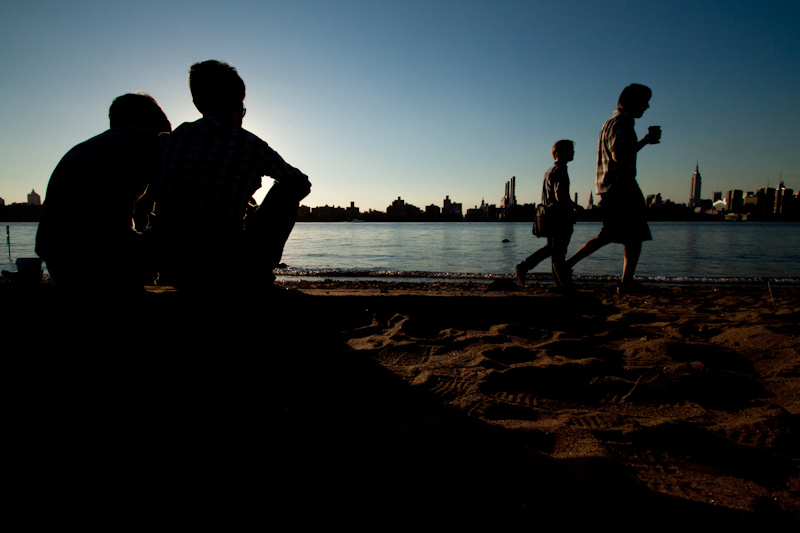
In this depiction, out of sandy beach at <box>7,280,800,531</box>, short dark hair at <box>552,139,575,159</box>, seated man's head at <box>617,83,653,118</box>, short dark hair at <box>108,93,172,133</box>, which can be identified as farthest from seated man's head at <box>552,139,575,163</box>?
short dark hair at <box>108,93,172,133</box>

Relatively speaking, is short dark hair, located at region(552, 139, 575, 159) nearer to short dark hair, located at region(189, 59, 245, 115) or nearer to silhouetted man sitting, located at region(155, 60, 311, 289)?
silhouetted man sitting, located at region(155, 60, 311, 289)

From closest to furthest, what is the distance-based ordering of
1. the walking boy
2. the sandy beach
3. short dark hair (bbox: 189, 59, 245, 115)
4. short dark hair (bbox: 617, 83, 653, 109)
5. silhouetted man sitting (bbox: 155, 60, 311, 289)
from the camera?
the sandy beach, silhouetted man sitting (bbox: 155, 60, 311, 289), short dark hair (bbox: 189, 59, 245, 115), short dark hair (bbox: 617, 83, 653, 109), the walking boy

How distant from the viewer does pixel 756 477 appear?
1153 mm

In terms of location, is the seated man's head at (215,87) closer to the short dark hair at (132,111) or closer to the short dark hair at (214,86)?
the short dark hair at (214,86)

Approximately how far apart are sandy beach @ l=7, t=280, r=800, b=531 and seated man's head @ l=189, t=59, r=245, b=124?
3.32 feet

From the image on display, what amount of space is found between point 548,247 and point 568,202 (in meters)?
0.54

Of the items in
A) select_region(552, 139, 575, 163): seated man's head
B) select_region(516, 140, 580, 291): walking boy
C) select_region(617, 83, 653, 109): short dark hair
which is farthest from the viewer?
select_region(552, 139, 575, 163): seated man's head

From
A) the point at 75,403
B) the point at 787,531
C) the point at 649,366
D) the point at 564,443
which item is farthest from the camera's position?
the point at 649,366

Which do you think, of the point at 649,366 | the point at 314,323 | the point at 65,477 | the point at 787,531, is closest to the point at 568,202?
the point at 649,366

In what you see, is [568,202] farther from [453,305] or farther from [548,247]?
[453,305]

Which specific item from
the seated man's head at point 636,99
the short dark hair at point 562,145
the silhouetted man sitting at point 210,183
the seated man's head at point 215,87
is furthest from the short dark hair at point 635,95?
the seated man's head at point 215,87

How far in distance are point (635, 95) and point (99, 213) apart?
4.44 m

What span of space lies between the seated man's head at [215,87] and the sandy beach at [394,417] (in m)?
1.01

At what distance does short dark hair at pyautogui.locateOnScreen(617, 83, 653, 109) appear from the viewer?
378cm
